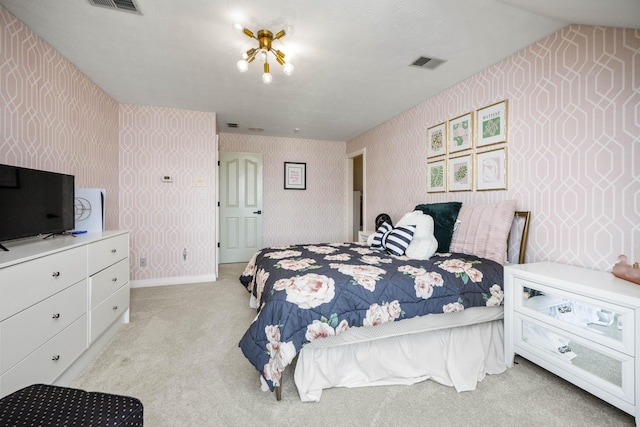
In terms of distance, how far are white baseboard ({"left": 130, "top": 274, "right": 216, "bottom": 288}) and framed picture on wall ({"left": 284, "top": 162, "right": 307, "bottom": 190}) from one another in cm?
223

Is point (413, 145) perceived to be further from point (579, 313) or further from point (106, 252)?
point (106, 252)

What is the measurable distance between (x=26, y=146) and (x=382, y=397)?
2982 mm

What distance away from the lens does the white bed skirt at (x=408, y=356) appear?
160 centimetres

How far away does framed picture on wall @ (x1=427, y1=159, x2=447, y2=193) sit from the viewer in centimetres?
313

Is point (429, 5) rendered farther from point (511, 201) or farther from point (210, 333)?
point (210, 333)

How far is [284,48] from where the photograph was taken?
2.27 meters

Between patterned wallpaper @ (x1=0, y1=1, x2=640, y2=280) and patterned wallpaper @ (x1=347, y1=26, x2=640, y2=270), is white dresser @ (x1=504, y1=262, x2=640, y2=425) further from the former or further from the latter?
patterned wallpaper @ (x1=0, y1=1, x2=640, y2=280)

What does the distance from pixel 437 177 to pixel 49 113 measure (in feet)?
12.2

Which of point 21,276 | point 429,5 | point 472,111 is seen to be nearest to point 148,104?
point 21,276

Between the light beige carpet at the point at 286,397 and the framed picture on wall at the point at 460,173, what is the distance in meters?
1.66

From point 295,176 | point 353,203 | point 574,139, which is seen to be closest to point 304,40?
point 574,139

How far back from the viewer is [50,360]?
1472 millimetres

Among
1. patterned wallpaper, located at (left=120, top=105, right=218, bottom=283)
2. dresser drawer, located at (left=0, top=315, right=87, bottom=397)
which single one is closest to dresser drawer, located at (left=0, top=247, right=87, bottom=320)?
dresser drawer, located at (left=0, top=315, right=87, bottom=397)

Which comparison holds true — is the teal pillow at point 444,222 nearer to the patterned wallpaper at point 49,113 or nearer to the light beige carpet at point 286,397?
the light beige carpet at point 286,397
